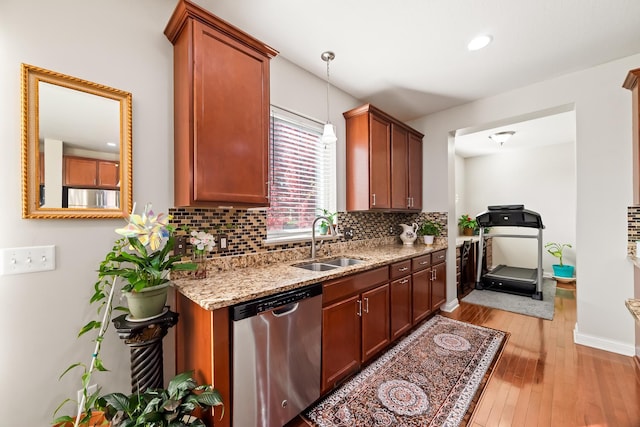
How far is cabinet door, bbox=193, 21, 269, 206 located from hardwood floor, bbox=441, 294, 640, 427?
6.89 ft

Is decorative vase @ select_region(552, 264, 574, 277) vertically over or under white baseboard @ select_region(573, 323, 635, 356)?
over

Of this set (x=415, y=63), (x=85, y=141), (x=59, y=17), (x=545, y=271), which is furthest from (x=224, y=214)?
(x=545, y=271)

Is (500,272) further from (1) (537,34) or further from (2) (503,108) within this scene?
(1) (537,34)

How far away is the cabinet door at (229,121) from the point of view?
151 cm

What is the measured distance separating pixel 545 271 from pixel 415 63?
5.21 metres

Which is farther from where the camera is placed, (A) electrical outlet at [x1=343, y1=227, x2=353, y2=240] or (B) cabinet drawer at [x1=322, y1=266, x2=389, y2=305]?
(A) electrical outlet at [x1=343, y1=227, x2=353, y2=240]

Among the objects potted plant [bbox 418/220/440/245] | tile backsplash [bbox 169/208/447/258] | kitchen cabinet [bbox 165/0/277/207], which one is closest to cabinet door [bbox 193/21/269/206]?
kitchen cabinet [bbox 165/0/277/207]

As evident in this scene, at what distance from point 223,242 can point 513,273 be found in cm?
497

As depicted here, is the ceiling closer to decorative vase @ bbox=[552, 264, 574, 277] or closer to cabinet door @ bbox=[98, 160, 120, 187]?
cabinet door @ bbox=[98, 160, 120, 187]

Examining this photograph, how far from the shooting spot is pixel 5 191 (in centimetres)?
119

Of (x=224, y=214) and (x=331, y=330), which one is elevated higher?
(x=224, y=214)

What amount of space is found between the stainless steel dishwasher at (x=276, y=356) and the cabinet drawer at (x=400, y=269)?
100 centimetres

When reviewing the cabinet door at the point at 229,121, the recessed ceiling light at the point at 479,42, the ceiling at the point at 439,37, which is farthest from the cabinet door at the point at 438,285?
the cabinet door at the point at 229,121

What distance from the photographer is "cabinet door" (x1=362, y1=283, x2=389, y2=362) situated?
2092 mm
